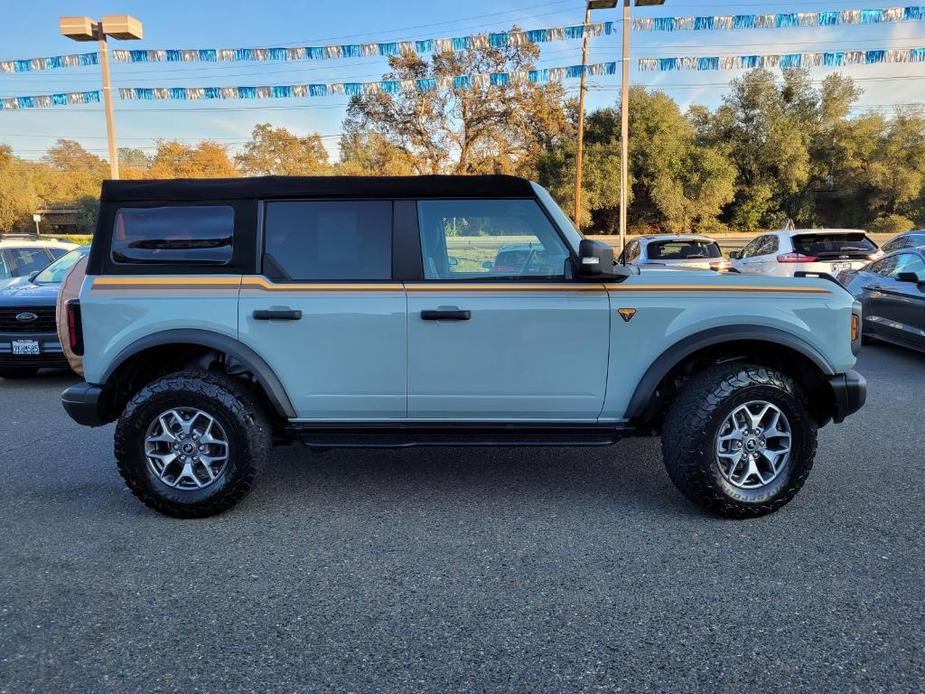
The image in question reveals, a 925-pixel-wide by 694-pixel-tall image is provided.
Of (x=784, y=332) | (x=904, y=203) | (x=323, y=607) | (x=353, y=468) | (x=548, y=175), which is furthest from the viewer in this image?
(x=904, y=203)

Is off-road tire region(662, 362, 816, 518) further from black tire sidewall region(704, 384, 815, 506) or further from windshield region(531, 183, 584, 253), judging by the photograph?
windshield region(531, 183, 584, 253)

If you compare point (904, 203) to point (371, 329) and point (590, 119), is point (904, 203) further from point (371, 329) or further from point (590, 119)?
point (371, 329)

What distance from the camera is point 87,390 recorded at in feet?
12.8

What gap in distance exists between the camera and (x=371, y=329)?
379 cm

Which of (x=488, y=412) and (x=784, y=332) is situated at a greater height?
(x=784, y=332)

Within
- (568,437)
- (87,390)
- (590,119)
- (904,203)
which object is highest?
(590,119)

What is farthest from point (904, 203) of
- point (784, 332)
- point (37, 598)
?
point (37, 598)

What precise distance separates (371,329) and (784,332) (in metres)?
2.31

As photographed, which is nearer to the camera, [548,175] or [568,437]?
[568,437]

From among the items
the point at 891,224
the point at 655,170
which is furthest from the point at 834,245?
the point at 891,224

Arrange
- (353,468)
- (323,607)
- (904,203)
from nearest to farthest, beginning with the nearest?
(323,607) < (353,468) < (904,203)

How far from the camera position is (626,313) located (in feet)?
12.3

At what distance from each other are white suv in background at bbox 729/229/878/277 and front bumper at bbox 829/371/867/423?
7.98m

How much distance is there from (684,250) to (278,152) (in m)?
48.7
